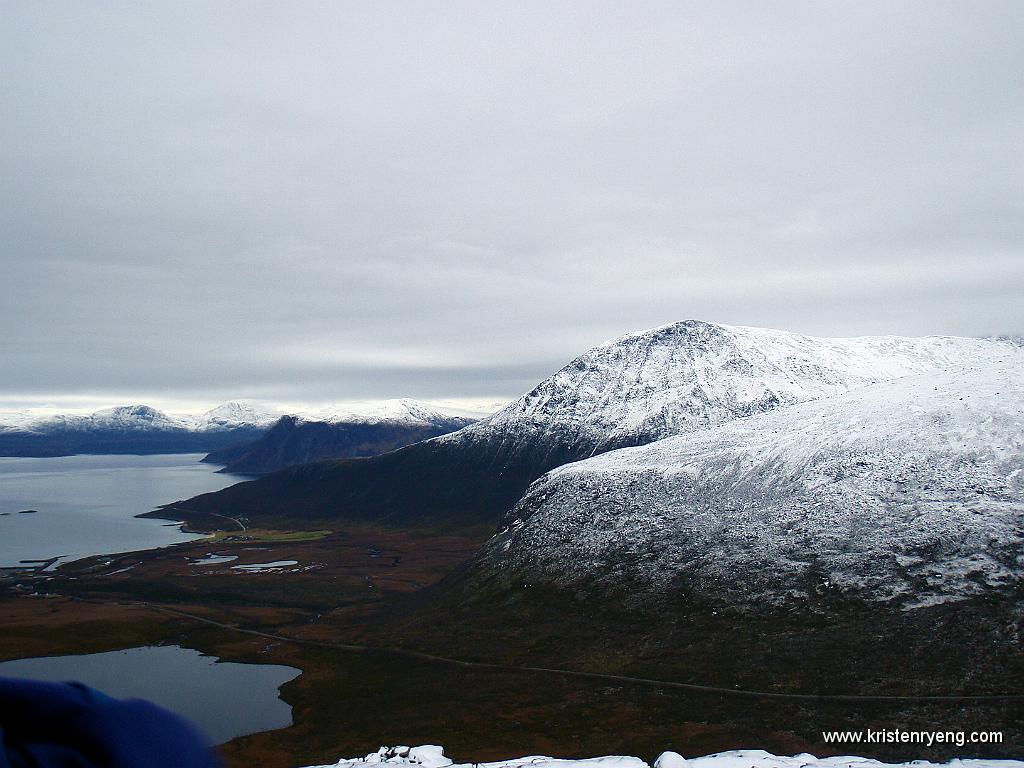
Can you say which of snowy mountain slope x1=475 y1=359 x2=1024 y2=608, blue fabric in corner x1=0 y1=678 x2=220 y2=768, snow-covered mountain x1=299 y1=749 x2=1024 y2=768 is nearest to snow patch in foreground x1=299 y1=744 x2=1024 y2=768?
snow-covered mountain x1=299 y1=749 x2=1024 y2=768

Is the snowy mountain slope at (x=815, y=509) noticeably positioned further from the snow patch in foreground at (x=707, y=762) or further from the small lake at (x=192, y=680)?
the small lake at (x=192, y=680)

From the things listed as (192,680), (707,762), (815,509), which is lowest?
(192,680)

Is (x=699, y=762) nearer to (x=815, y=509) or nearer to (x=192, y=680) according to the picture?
(x=815, y=509)

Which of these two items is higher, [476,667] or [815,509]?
[815,509]

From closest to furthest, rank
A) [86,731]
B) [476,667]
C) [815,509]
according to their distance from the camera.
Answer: [86,731] → [476,667] → [815,509]

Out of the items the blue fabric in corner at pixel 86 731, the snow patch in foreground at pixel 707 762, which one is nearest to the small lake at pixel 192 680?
A: the snow patch in foreground at pixel 707 762

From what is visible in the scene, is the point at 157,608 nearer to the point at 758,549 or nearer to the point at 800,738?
the point at 758,549

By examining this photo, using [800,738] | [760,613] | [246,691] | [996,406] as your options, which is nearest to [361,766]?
[800,738]

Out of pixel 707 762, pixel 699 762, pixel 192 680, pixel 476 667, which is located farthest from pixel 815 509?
pixel 192 680
